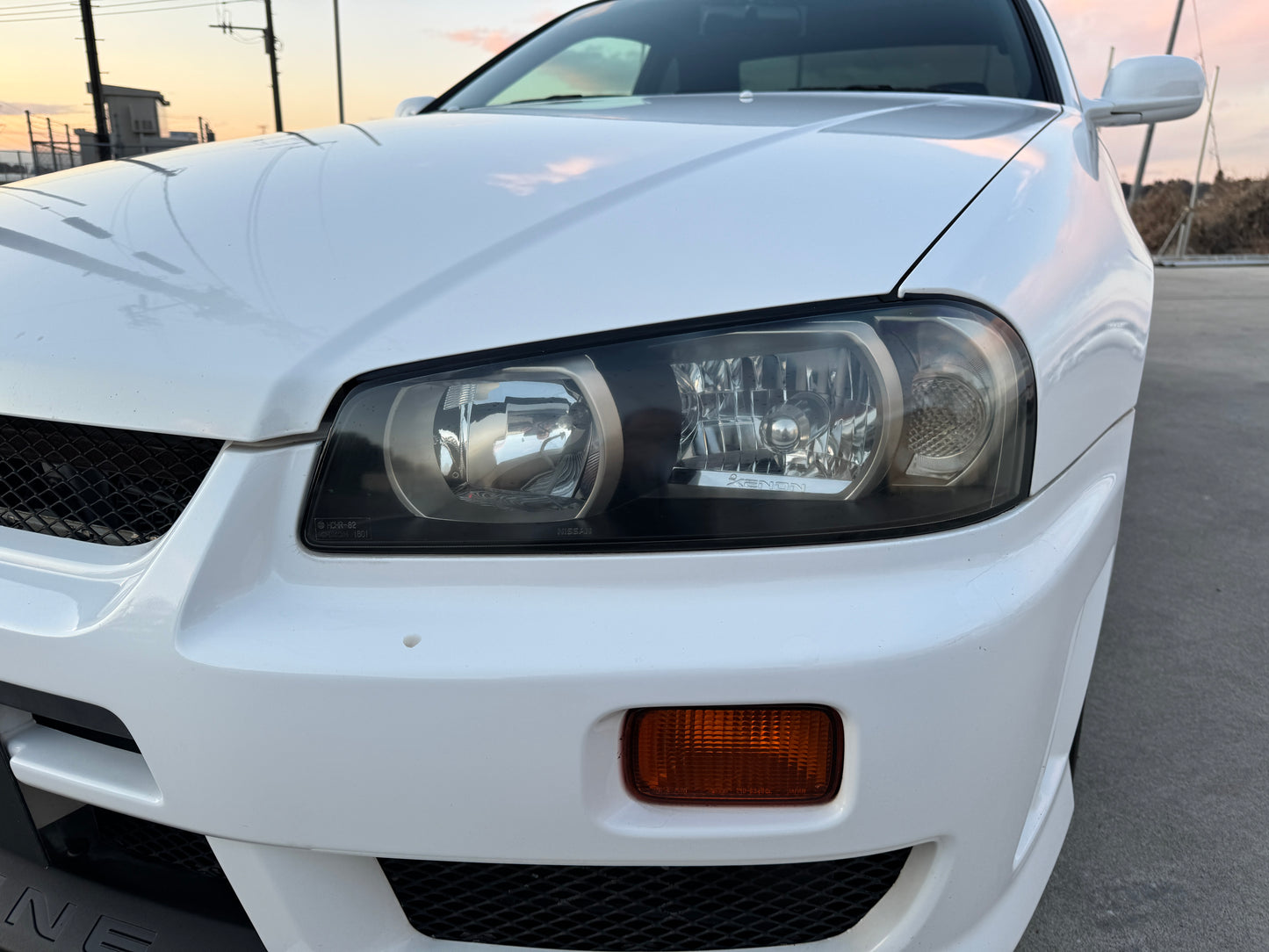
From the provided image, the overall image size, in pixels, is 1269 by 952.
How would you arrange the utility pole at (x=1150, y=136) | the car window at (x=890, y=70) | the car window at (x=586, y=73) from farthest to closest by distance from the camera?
1. the utility pole at (x=1150, y=136)
2. the car window at (x=586, y=73)
3. the car window at (x=890, y=70)

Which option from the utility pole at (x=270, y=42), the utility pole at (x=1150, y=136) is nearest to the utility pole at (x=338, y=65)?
the utility pole at (x=270, y=42)

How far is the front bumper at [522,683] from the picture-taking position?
0.75 metres

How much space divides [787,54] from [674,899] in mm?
1813

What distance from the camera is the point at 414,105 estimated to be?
249 centimetres

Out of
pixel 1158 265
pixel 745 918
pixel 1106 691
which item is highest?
pixel 745 918

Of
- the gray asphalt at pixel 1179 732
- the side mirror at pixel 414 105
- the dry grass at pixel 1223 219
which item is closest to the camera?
the gray asphalt at pixel 1179 732

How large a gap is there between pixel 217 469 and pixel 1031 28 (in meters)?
2.02

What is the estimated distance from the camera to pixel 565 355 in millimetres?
833

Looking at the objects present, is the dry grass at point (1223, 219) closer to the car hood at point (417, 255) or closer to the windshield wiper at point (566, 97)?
the windshield wiper at point (566, 97)

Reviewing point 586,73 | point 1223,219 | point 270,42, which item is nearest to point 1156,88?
point 586,73

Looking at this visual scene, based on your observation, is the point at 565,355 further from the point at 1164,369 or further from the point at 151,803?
the point at 1164,369

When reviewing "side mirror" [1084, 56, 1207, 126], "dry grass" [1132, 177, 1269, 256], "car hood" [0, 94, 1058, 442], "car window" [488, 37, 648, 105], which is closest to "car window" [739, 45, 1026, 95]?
"side mirror" [1084, 56, 1207, 126]

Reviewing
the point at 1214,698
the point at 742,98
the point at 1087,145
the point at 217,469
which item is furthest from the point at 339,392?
the point at 1214,698

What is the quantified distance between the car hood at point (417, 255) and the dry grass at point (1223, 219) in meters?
30.6
